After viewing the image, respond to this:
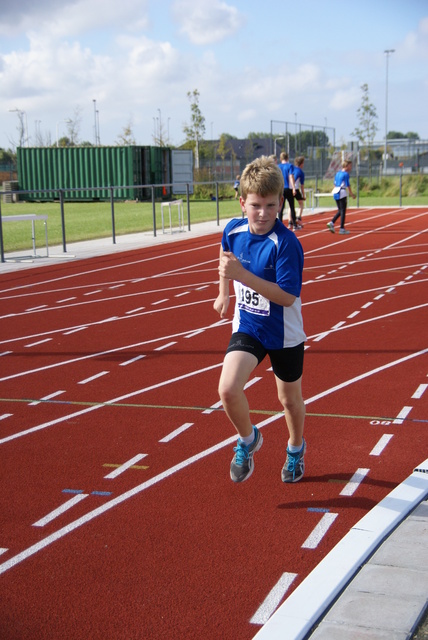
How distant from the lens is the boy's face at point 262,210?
Answer: 4.19 m

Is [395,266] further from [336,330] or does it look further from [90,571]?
[90,571]

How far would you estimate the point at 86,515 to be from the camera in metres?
4.23

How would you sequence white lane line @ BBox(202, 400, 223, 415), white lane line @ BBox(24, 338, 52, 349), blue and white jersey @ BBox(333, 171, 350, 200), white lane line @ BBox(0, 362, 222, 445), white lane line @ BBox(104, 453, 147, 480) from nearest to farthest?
white lane line @ BBox(104, 453, 147, 480), white lane line @ BBox(0, 362, 222, 445), white lane line @ BBox(202, 400, 223, 415), white lane line @ BBox(24, 338, 52, 349), blue and white jersey @ BBox(333, 171, 350, 200)

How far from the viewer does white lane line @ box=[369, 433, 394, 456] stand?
16.7ft

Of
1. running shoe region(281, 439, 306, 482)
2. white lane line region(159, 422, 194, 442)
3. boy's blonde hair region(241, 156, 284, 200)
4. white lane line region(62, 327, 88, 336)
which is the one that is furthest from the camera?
white lane line region(62, 327, 88, 336)

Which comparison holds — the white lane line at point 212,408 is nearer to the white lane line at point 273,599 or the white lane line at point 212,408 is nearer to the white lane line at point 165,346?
the white lane line at point 165,346

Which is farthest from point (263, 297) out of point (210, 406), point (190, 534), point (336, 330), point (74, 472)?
point (336, 330)

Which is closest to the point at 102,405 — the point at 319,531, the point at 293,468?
the point at 293,468

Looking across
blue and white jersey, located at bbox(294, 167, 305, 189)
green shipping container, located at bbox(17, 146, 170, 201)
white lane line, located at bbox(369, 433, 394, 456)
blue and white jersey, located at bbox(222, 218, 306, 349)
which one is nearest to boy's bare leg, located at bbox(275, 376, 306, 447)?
blue and white jersey, located at bbox(222, 218, 306, 349)

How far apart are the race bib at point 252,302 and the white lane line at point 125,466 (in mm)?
1255

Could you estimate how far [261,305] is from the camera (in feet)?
14.4

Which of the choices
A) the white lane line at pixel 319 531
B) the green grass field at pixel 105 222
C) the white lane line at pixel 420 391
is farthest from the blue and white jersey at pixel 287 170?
→ the white lane line at pixel 319 531

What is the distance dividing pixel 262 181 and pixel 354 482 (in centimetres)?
181

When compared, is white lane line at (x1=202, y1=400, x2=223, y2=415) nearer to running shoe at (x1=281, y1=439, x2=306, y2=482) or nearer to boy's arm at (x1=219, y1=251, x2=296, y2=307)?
running shoe at (x1=281, y1=439, x2=306, y2=482)
